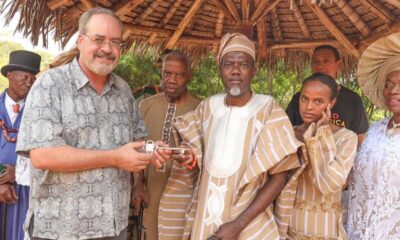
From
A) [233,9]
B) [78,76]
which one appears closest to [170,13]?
[233,9]

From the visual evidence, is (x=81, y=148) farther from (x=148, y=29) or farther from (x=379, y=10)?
(x=379, y=10)

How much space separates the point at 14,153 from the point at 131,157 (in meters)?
1.59

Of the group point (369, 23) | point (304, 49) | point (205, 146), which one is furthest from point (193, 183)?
point (304, 49)

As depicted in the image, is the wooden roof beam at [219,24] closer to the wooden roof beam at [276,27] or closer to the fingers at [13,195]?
the wooden roof beam at [276,27]

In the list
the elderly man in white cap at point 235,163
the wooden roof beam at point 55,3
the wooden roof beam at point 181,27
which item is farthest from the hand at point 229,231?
the wooden roof beam at point 181,27

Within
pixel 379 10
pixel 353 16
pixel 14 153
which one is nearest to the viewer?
pixel 14 153

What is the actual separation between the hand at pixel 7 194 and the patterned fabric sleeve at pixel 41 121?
1.15m

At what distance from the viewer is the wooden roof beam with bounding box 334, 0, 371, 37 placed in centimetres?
392

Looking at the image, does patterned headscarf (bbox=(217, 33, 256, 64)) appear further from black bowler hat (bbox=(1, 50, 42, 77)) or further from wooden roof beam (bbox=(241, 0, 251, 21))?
black bowler hat (bbox=(1, 50, 42, 77))

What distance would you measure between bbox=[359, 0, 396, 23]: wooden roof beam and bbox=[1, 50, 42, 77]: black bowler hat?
2.95m

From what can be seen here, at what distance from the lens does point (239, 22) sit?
3801 mm

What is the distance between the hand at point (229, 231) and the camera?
214cm

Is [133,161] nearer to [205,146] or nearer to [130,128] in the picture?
[130,128]


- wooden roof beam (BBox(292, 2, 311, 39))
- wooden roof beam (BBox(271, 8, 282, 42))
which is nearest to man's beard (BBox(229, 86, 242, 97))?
wooden roof beam (BBox(292, 2, 311, 39))
